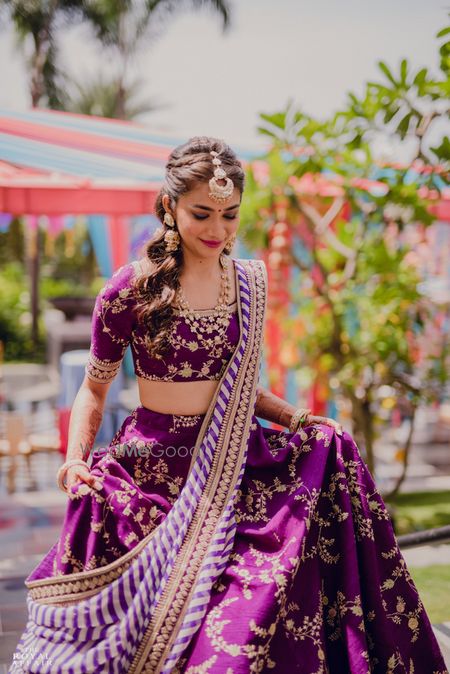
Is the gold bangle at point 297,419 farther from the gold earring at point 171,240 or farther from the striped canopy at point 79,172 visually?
the striped canopy at point 79,172

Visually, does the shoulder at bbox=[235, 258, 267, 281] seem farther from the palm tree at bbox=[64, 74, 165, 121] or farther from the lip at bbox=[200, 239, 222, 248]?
the palm tree at bbox=[64, 74, 165, 121]

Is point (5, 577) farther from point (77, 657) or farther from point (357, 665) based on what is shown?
point (357, 665)

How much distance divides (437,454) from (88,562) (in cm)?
588

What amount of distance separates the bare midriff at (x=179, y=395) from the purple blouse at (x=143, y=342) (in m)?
0.02

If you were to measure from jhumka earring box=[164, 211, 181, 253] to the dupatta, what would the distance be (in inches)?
12.9

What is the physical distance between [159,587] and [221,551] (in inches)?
6.4

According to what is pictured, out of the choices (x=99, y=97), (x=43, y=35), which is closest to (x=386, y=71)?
(x=43, y=35)

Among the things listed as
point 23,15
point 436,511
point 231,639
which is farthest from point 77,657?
point 23,15

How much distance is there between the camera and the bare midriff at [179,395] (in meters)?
1.87

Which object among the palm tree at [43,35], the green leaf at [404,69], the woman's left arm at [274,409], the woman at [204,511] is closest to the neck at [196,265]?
the woman at [204,511]

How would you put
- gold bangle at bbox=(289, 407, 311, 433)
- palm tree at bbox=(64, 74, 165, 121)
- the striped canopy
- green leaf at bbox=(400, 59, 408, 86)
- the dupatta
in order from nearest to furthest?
the dupatta, gold bangle at bbox=(289, 407, 311, 433), green leaf at bbox=(400, 59, 408, 86), the striped canopy, palm tree at bbox=(64, 74, 165, 121)

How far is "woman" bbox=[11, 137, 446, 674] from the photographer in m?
1.67

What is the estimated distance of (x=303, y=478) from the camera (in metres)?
1.85

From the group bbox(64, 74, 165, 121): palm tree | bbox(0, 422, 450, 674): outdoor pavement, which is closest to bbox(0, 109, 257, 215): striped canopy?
bbox(0, 422, 450, 674): outdoor pavement
